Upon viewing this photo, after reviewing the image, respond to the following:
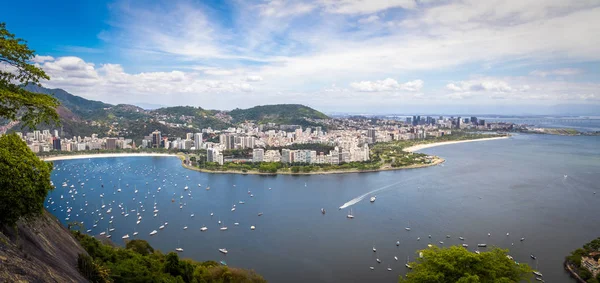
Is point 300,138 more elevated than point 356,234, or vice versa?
point 300,138

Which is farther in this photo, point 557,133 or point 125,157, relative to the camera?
point 557,133

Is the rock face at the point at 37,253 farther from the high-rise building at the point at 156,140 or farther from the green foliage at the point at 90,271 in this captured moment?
the high-rise building at the point at 156,140

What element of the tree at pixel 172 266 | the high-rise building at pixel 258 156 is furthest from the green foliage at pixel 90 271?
the high-rise building at pixel 258 156

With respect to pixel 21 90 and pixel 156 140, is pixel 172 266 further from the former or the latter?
pixel 156 140

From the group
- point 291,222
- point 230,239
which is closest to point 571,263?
point 291,222

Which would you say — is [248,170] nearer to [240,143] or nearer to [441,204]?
[240,143]

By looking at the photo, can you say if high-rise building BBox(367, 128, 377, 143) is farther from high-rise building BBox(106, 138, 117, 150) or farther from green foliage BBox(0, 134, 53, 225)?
green foliage BBox(0, 134, 53, 225)

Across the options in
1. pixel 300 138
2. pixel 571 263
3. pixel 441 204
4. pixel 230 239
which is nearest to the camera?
pixel 571 263
